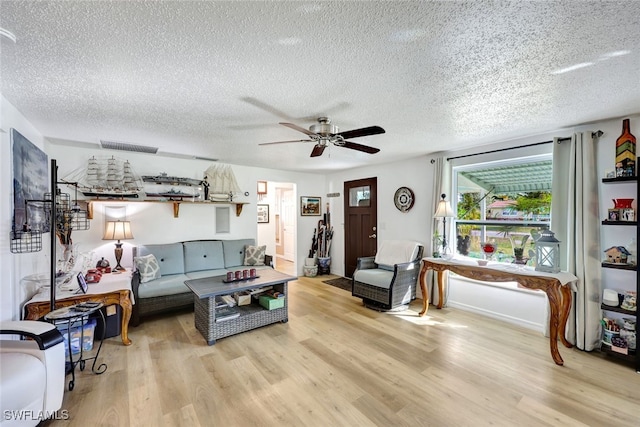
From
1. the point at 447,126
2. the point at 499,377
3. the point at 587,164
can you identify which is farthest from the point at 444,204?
the point at 499,377

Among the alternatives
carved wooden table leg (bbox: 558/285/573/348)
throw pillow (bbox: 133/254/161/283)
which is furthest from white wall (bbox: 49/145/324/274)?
carved wooden table leg (bbox: 558/285/573/348)

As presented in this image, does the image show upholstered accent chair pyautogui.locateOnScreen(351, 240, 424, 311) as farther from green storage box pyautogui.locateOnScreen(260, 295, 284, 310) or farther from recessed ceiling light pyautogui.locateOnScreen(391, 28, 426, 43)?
recessed ceiling light pyautogui.locateOnScreen(391, 28, 426, 43)

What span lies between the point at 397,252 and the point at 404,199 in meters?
0.94

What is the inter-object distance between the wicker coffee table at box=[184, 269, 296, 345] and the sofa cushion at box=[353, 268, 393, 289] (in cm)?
125

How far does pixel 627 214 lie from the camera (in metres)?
2.47

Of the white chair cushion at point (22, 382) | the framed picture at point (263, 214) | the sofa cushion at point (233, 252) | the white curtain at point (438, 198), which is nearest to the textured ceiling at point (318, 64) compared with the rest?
the white curtain at point (438, 198)

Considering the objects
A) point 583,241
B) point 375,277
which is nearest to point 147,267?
point 375,277

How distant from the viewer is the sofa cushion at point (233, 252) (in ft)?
14.7

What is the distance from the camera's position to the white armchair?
1.44m

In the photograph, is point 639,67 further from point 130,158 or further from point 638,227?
point 130,158

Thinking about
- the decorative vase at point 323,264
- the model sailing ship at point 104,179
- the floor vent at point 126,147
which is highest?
the floor vent at point 126,147

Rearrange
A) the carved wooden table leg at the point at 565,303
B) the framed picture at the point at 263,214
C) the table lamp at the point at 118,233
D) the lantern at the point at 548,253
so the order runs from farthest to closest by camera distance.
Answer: the framed picture at the point at 263,214 → the table lamp at the point at 118,233 → the lantern at the point at 548,253 → the carved wooden table leg at the point at 565,303

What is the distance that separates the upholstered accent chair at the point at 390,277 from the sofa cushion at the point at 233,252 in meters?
1.96

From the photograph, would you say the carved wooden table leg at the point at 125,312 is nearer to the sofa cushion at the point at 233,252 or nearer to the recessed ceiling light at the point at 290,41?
the sofa cushion at the point at 233,252
